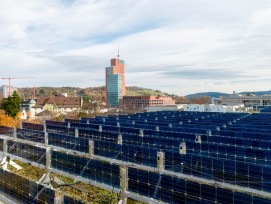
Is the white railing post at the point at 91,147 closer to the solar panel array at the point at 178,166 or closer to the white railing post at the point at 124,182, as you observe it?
the solar panel array at the point at 178,166

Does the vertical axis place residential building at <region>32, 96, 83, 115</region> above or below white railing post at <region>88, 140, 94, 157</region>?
above

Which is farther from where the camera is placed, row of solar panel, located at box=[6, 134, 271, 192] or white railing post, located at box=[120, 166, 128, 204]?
row of solar panel, located at box=[6, 134, 271, 192]

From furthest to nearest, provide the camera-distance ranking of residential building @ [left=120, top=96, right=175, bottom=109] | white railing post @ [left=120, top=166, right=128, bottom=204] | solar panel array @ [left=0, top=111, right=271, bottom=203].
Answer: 1. residential building @ [left=120, top=96, right=175, bottom=109]
2. white railing post @ [left=120, top=166, right=128, bottom=204]
3. solar panel array @ [left=0, top=111, right=271, bottom=203]

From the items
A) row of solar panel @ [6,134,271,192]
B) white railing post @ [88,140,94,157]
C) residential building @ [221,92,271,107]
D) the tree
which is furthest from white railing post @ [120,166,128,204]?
residential building @ [221,92,271,107]

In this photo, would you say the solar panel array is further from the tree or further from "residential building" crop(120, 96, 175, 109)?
"residential building" crop(120, 96, 175, 109)

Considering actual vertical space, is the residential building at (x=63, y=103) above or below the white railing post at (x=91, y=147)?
above

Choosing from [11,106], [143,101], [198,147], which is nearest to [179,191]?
[198,147]

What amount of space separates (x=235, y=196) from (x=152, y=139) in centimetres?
632

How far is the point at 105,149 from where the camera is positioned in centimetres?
1009

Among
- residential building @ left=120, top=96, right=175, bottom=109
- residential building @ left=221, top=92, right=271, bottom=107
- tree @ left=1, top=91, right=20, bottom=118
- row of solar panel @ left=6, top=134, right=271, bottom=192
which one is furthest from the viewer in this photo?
residential building @ left=120, top=96, right=175, bottom=109

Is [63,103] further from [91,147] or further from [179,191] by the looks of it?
[179,191]

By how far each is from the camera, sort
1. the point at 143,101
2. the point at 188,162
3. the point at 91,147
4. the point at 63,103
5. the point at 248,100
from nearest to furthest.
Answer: the point at 188,162 → the point at 91,147 → the point at 248,100 → the point at 63,103 → the point at 143,101

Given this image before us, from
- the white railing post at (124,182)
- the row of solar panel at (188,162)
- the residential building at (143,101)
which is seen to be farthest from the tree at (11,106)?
the residential building at (143,101)

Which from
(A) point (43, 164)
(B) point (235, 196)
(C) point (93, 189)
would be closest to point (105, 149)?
(C) point (93, 189)
